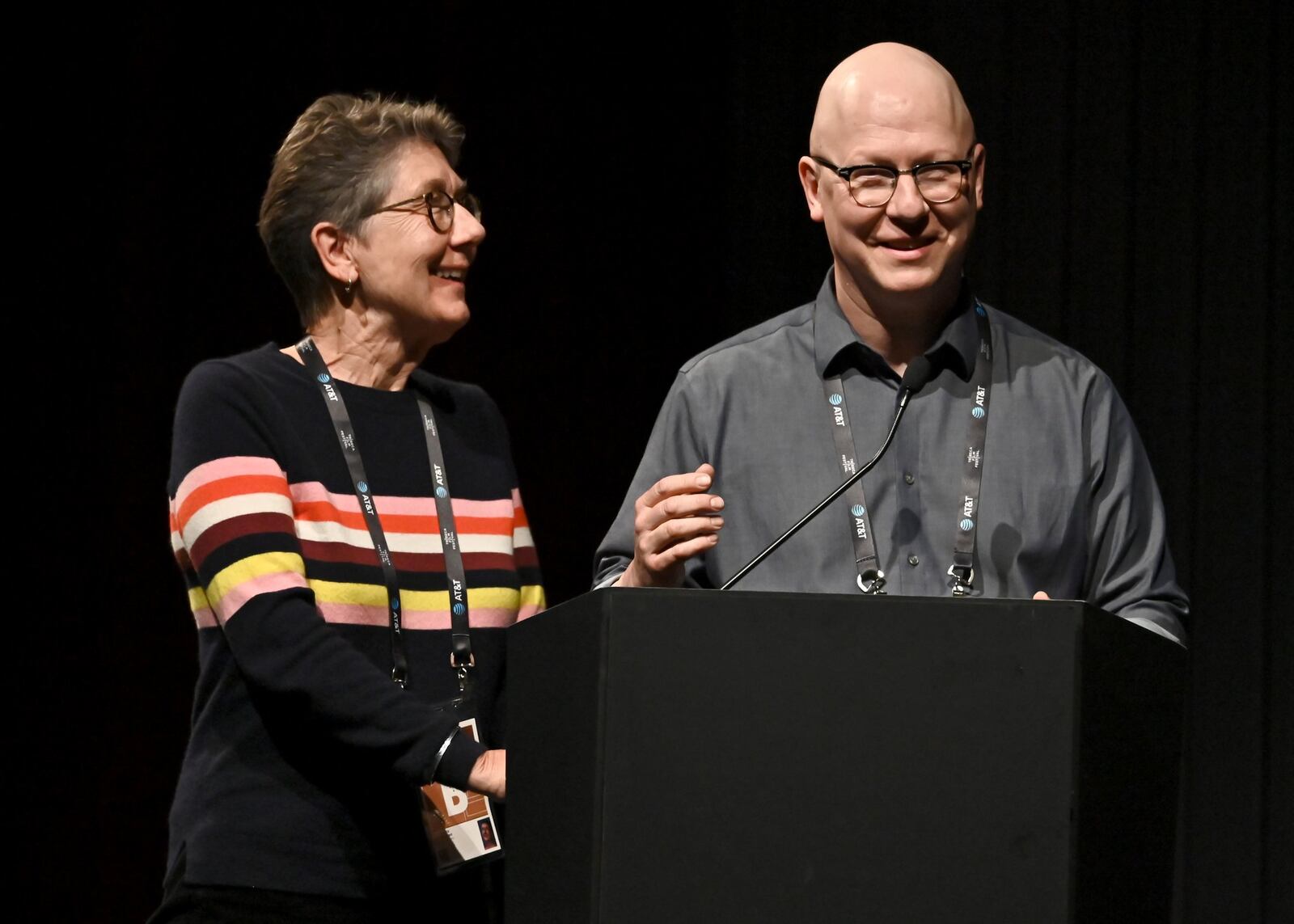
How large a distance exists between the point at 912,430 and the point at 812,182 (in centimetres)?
36

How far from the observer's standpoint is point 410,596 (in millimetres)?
2221

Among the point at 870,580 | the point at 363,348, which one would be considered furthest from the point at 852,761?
the point at 363,348

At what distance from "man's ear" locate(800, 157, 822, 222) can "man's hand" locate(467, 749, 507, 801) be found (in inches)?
31.8

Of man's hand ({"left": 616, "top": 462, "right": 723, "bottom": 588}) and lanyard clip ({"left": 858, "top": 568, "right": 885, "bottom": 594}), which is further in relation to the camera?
lanyard clip ({"left": 858, "top": 568, "right": 885, "bottom": 594})

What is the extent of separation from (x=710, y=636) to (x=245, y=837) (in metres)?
0.92

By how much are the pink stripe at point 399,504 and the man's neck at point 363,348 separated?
0.22 meters

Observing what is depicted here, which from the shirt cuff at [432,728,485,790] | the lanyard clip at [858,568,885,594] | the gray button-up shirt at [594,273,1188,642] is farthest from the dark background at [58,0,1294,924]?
the lanyard clip at [858,568,885,594]

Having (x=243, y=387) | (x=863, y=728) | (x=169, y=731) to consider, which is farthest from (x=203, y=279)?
(x=863, y=728)

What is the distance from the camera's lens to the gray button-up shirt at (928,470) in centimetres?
194

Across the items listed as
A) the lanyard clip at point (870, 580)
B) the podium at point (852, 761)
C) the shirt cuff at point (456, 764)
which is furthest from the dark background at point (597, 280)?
the podium at point (852, 761)

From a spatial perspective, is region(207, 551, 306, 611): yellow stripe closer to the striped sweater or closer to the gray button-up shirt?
the striped sweater

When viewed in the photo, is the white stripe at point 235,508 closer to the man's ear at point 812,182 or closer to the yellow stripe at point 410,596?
the yellow stripe at point 410,596

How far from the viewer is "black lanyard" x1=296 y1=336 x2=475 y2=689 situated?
220 cm

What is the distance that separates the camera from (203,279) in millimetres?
3752
